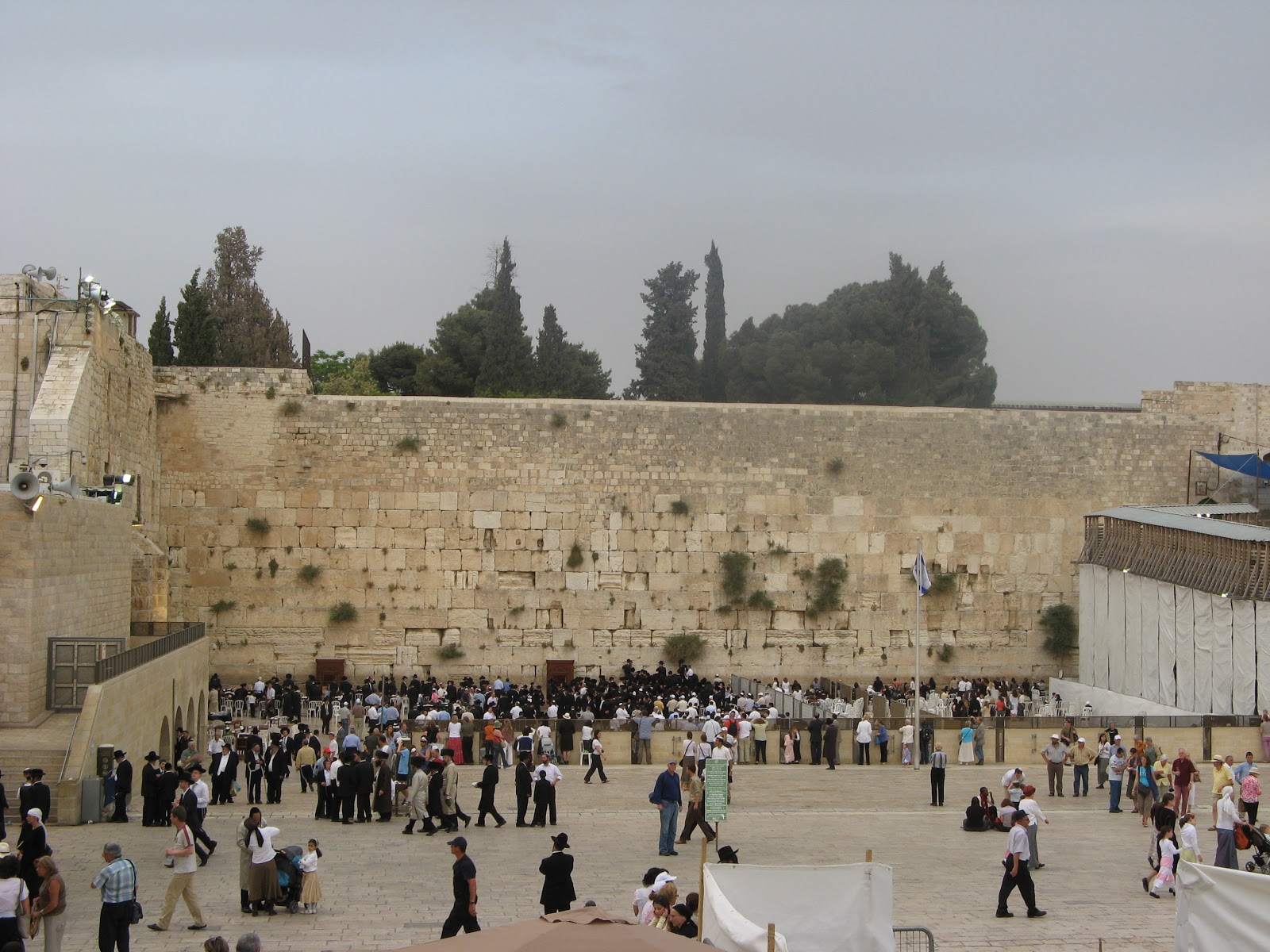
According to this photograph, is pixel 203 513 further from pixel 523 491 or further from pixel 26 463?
pixel 26 463

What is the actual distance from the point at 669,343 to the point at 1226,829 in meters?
34.2

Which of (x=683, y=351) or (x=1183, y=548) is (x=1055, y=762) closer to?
(x=1183, y=548)

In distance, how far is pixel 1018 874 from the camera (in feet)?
32.5

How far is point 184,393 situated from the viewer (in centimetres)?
2467

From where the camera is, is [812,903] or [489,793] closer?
[812,903]

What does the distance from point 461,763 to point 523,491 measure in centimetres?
825

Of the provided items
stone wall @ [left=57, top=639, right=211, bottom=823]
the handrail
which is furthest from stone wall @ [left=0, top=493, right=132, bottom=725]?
the handrail

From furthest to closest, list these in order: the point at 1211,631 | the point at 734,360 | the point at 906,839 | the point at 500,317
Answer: the point at 734,360 → the point at 500,317 → the point at 1211,631 → the point at 906,839

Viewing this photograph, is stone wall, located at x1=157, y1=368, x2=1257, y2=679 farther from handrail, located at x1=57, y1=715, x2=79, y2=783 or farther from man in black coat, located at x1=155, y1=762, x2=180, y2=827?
man in black coat, located at x1=155, y1=762, x2=180, y2=827

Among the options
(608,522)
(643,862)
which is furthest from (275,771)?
(608,522)

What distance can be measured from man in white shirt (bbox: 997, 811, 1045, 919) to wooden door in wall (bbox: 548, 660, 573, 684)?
49.8 ft

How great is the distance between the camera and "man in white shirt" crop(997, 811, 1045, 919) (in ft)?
32.5

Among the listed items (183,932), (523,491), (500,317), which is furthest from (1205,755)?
(500,317)

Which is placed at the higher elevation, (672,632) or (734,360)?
(734,360)
